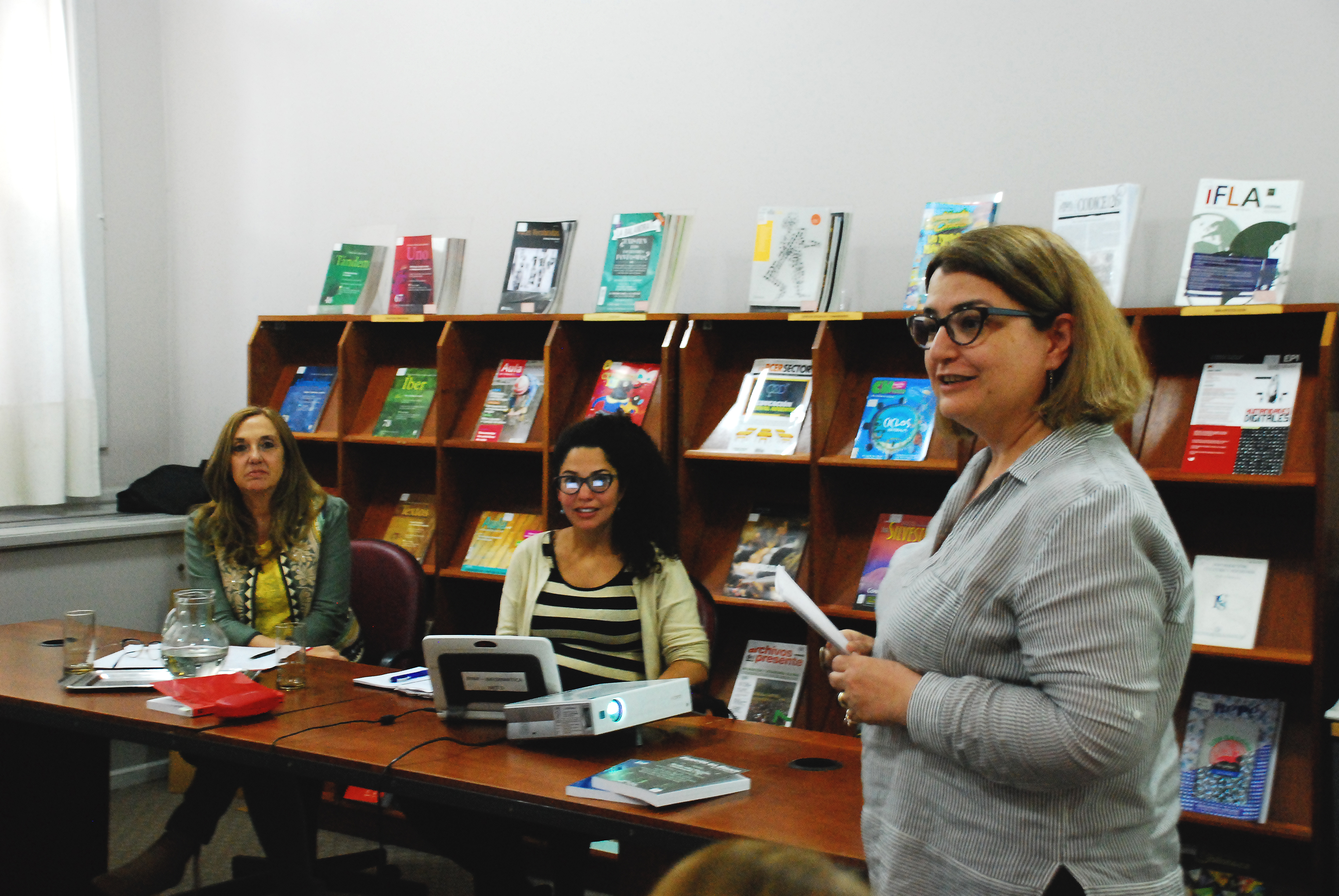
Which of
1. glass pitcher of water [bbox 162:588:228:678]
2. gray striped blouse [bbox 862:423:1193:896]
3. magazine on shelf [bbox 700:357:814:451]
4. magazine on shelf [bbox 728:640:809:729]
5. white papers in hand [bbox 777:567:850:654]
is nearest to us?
A: gray striped blouse [bbox 862:423:1193:896]

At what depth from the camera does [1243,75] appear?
3.09 metres

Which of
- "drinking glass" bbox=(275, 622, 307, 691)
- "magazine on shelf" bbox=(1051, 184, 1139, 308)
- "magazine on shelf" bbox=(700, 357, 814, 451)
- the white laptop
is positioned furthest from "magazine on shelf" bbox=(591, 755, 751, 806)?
"magazine on shelf" bbox=(1051, 184, 1139, 308)

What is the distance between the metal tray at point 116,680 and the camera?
2.55 metres

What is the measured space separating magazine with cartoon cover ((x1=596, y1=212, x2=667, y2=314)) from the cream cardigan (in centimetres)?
109

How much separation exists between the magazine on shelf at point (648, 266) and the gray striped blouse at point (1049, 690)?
2353mm

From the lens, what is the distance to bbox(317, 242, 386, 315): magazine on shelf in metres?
4.29

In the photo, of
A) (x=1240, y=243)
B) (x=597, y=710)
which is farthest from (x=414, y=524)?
(x=1240, y=243)

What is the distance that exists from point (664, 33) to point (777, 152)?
25.9 inches

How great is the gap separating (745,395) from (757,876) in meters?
2.96

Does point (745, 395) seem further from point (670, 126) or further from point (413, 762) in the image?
point (413, 762)

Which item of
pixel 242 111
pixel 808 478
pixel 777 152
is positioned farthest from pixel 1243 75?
pixel 242 111

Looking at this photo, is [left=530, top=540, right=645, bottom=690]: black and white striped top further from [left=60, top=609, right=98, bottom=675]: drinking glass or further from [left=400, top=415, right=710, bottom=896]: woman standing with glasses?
[left=60, top=609, right=98, bottom=675]: drinking glass

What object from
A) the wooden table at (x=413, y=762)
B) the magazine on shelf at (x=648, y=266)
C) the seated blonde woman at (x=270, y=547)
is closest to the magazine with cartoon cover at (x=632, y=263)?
the magazine on shelf at (x=648, y=266)

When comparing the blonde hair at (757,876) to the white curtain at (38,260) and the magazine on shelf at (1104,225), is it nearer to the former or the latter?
the magazine on shelf at (1104,225)
